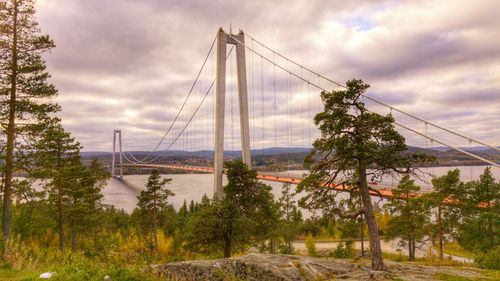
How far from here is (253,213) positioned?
19.8 metres

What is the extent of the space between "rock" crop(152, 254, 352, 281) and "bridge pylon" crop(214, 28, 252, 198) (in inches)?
716

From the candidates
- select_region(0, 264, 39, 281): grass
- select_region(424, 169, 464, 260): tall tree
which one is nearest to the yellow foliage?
select_region(424, 169, 464, 260): tall tree

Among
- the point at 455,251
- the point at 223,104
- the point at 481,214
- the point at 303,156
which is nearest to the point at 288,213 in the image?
the point at 303,156

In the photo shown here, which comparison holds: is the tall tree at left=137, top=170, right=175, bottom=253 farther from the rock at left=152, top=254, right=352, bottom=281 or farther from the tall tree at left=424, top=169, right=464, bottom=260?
the tall tree at left=424, top=169, right=464, bottom=260

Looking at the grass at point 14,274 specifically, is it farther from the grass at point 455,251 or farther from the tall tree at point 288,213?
the grass at point 455,251

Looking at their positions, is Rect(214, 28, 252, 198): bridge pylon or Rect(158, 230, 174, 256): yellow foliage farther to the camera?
Rect(158, 230, 174, 256): yellow foliage

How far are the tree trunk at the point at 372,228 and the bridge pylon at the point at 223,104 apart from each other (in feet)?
57.9

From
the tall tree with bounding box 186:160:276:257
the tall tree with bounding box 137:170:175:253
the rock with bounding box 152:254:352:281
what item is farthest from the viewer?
the tall tree with bounding box 137:170:175:253

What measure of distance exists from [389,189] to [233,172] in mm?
16401

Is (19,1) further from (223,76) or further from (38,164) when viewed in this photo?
(223,76)

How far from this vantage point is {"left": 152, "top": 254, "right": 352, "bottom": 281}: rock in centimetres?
915

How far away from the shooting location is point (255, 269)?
32.8 ft

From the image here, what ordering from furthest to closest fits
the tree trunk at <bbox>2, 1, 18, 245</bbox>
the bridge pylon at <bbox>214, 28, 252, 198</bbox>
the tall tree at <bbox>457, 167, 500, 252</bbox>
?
the bridge pylon at <bbox>214, 28, 252, 198</bbox> < the tall tree at <bbox>457, 167, 500, 252</bbox> < the tree trunk at <bbox>2, 1, 18, 245</bbox>

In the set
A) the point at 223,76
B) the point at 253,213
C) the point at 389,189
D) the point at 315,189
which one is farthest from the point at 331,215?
the point at 223,76
